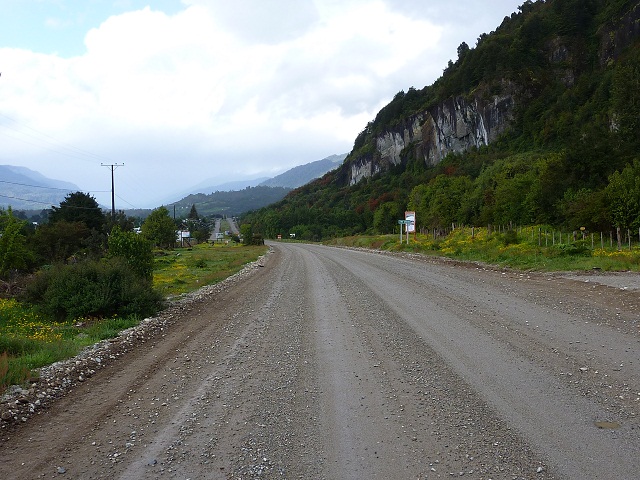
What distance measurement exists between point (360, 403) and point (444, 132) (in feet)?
467

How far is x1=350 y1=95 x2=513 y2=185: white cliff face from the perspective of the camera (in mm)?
116625

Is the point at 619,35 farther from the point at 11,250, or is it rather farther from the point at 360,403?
the point at 360,403

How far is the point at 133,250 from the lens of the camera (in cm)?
1609

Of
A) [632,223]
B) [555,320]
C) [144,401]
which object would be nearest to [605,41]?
[632,223]

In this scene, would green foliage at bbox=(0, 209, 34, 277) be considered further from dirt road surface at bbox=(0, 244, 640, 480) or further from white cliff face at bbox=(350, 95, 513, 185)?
white cliff face at bbox=(350, 95, 513, 185)

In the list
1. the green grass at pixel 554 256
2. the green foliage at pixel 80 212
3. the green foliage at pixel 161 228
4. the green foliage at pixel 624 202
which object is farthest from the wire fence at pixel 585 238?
the green foliage at pixel 161 228

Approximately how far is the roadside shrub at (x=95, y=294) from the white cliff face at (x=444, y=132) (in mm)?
115812

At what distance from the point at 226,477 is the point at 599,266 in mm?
17742

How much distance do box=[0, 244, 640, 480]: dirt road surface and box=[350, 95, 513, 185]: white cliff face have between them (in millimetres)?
116381

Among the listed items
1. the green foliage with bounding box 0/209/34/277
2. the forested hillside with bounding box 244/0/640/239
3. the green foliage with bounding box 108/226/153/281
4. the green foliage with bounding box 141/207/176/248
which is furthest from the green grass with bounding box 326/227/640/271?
the green foliage with bounding box 141/207/176/248

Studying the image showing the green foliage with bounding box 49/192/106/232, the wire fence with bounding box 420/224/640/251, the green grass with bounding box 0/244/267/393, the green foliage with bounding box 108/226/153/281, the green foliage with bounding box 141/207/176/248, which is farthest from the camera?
the green foliage with bounding box 141/207/176/248

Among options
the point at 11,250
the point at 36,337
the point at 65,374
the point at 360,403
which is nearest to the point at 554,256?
the point at 360,403

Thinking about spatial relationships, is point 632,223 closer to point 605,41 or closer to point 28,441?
point 28,441

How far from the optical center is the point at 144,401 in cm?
585
